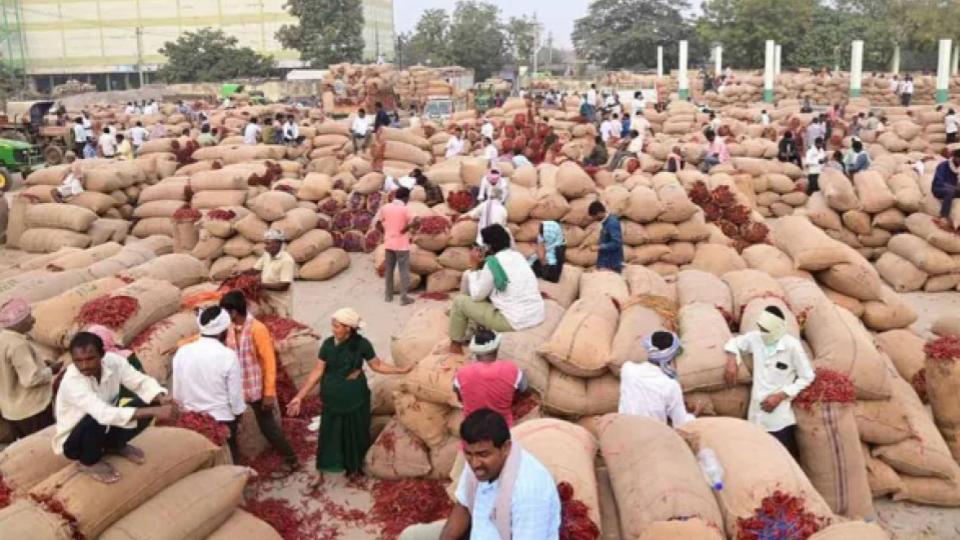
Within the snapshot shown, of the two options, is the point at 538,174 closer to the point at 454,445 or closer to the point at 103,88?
the point at 454,445

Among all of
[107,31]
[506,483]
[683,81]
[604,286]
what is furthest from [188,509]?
[107,31]

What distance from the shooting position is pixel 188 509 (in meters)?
4.21

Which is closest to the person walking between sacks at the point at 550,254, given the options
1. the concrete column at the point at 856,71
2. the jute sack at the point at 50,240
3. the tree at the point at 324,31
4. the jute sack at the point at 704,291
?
the jute sack at the point at 704,291

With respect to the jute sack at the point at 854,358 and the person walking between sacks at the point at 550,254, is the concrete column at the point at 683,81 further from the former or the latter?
the jute sack at the point at 854,358

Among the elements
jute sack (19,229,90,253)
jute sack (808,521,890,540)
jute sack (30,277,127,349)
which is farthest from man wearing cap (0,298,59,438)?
jute sack (19,229,90,253)

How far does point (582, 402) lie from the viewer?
17.9ft

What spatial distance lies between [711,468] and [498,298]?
218 cm

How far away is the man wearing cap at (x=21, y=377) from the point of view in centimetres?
541

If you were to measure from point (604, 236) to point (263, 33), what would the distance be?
60887 millimetres

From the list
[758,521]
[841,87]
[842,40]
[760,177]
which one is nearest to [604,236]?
[758,521]

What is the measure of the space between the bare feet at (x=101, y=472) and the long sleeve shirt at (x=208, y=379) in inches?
44.3

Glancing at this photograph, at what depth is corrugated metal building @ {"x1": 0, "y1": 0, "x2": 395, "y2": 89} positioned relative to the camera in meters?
64.4

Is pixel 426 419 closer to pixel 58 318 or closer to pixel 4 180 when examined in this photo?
pixel 58 318

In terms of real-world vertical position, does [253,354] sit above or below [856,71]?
below
